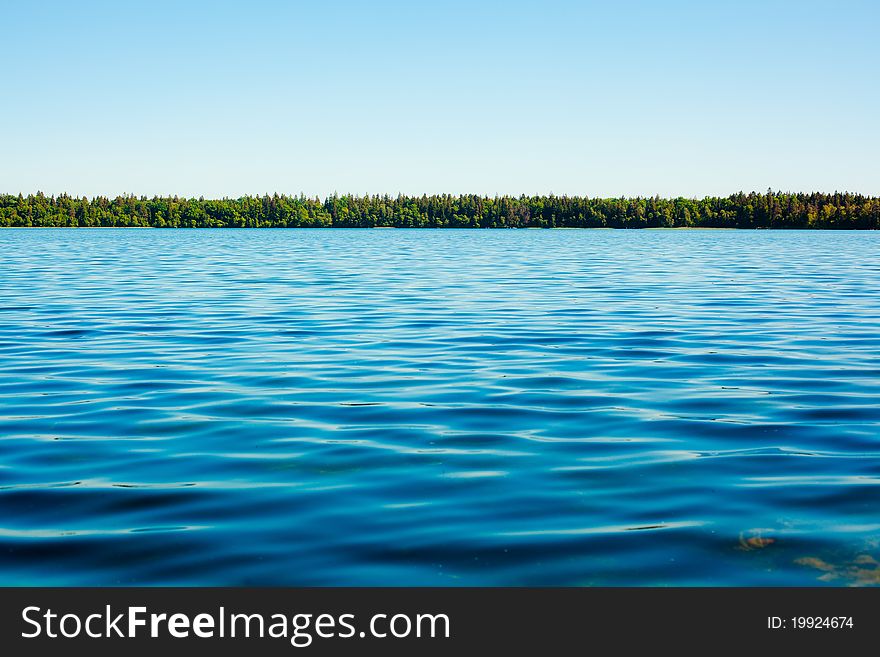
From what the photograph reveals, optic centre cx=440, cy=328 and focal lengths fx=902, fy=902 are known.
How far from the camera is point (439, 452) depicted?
10.4 metres

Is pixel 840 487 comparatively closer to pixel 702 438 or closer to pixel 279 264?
pixel 702 438

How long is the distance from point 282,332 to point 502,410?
9713 millimetres

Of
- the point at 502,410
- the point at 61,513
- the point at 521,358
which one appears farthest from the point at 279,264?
the point at 61,513

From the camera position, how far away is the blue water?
722cm

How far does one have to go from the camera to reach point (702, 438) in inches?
437

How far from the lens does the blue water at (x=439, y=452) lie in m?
7.22

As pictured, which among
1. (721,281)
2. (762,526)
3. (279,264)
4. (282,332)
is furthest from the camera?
(279,264)

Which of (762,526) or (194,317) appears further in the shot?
(194,317)

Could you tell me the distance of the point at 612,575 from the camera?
6.89m

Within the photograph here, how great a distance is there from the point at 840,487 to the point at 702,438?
219cm

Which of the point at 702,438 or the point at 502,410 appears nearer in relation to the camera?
the point at 702,438
